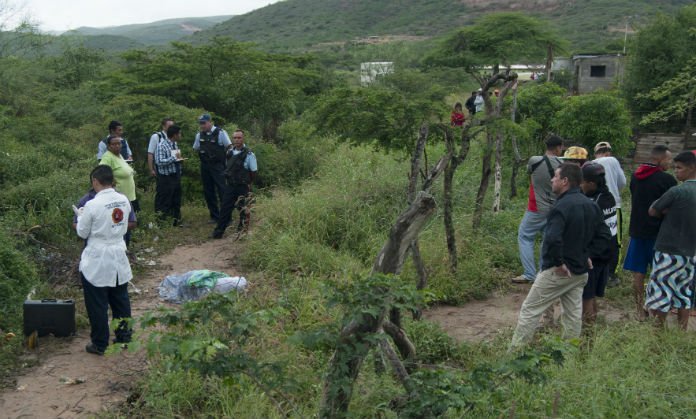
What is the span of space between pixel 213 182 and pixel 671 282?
6.55 m

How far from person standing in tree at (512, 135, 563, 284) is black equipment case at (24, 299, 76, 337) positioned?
15.0 ft

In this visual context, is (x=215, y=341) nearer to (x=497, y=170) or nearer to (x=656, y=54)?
(x=497, y=170)

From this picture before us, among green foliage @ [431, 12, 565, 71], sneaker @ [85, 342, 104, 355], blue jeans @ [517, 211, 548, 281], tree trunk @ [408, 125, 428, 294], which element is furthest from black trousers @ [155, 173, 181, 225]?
blue jeans @ [517, 211, 548, 281]

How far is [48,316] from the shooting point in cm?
567

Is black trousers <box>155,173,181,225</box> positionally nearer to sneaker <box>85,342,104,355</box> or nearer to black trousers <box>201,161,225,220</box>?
black trousers <box>201,161,225,220</box>

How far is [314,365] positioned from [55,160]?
7.48 m

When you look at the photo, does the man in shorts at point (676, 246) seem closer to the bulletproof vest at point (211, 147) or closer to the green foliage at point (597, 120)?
the bulletproof vest at point (211, 147)

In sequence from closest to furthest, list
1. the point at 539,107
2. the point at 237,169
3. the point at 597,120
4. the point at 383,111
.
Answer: the point at 383,111, the point at 237,169, the point at 597,120, the point at 539,107

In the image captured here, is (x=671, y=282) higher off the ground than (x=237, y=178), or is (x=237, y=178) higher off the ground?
(x=237, y=178)

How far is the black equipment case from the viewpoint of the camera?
221 inches

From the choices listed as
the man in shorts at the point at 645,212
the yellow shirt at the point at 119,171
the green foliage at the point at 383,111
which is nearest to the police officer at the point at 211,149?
the yellow shirt at the point at 119,171

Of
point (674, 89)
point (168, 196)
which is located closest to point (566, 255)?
point (674, 89)

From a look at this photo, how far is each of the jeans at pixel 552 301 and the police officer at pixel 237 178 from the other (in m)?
4.71

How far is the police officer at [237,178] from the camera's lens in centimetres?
865
